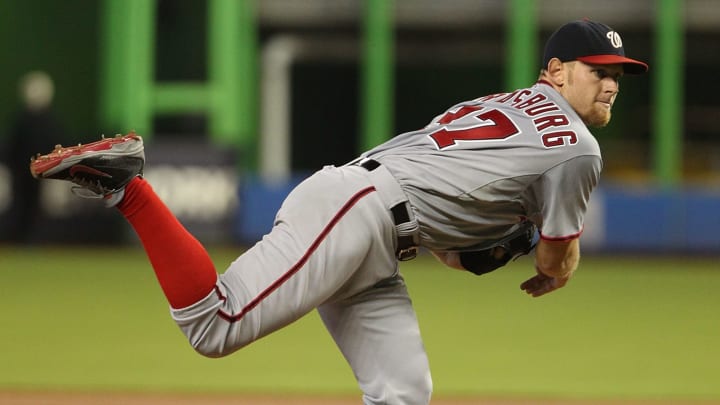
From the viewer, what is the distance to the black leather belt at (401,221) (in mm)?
4328

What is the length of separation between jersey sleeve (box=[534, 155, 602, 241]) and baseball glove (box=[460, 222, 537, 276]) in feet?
1.24

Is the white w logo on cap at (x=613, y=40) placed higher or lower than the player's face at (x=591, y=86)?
higher

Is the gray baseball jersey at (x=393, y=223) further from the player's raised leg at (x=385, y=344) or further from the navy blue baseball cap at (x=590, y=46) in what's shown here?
the navy blue baseball cap at (x=590, y=46)

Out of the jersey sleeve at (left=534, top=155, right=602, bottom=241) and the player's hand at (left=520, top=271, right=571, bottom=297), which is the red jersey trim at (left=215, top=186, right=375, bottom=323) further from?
the player's hand at (left=520, top=271, right=571, bottom=297)

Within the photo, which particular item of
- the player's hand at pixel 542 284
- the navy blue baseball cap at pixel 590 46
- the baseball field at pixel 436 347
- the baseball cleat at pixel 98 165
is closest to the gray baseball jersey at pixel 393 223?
the navy blue baseball cap at pixel 590 46

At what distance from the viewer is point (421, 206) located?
4.38 metres

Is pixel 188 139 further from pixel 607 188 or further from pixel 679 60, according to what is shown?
pixel 679 60

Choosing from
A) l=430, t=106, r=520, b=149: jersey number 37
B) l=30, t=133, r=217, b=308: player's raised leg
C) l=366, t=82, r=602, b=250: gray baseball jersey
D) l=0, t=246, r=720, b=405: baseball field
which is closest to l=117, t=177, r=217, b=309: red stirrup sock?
l=30, t=133, r=217, b=308: player's raised leg

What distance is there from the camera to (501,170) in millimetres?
4320

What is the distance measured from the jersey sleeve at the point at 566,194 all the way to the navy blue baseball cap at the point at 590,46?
0.36 m

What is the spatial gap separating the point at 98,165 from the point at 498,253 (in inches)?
60.7

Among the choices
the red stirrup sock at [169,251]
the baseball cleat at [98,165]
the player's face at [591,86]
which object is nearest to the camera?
the baseball cleat at [98,165]

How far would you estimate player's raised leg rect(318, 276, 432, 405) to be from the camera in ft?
14.4

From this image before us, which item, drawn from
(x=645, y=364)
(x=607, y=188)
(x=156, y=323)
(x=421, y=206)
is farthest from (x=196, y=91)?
(x=421, y=206)
